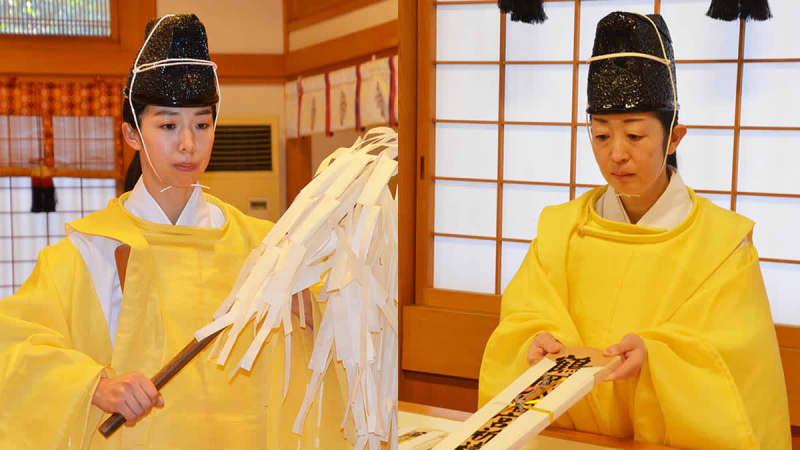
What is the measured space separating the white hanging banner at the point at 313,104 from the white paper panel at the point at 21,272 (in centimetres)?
39

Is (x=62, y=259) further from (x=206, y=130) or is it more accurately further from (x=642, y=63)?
(x=642, y=63)

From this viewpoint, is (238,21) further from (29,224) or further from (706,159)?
(706,159)

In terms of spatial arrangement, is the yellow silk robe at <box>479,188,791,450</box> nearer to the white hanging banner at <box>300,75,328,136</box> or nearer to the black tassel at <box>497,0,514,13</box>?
the black tassel at <box>497,0,514,13</box>

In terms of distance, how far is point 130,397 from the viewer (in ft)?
2.47

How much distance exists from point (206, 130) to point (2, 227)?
289 mm

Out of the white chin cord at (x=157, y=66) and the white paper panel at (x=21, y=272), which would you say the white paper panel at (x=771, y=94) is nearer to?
the white chin cord at (x=157, y=66)

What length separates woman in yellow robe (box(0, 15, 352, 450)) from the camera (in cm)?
78

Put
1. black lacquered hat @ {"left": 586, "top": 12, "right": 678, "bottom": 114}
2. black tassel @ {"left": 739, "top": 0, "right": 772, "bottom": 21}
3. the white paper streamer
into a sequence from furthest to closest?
1. black tassel @ {"left": 739, "top": 0, "right": 772, "bottom": 21}
2. black lacquered hat @ {"left": 586, "top": 12, "right": 678, "bottom": 114}
3. the white paper streamer

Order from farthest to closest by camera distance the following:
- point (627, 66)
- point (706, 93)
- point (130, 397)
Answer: point (706, 93)
point (627, 66)
point (130, 397)

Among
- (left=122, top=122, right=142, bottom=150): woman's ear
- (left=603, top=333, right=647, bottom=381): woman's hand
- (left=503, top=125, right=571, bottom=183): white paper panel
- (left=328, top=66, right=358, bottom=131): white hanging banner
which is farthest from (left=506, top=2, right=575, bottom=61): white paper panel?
(left=122, top=122, right=142, bottom=150): woman's ear

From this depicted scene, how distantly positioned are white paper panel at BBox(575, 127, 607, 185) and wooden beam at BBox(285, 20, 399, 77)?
0.35 m

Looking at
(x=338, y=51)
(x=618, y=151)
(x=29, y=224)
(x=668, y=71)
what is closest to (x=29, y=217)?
(x=29, y=224)

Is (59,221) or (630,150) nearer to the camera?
(59,221)

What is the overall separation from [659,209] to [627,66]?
0.75 feet
